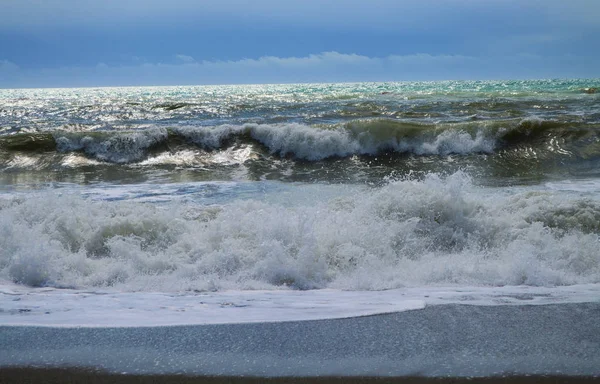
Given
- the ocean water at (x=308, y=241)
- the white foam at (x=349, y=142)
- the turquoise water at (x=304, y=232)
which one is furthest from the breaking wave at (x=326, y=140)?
the ocean water at (x=308, y=241)

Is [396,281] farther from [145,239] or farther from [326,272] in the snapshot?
[145,239]

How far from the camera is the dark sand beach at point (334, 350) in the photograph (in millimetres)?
2949

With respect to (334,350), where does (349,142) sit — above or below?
above

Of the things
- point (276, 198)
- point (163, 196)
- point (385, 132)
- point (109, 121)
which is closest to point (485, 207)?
point (276, 198)

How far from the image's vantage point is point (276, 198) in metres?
9.01

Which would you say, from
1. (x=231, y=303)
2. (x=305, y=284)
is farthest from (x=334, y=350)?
(x=305, y=284)

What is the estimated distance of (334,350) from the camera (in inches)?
128

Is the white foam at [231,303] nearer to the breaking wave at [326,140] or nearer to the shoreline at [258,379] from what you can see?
the shoreline at [258,379]

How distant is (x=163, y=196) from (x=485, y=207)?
5.39m

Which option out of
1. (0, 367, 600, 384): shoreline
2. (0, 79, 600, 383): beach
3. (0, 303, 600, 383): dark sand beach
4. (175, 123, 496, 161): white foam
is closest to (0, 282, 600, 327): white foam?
(0, 79, 600, 383): beach

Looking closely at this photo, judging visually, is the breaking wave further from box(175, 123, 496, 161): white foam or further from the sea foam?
the sea foam

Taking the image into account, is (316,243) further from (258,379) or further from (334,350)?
(258,379)

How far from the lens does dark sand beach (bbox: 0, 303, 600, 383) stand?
295cm

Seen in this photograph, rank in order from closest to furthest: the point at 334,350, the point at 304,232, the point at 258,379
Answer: the point at 258,379
the point at 334,350
the point at 304,232
